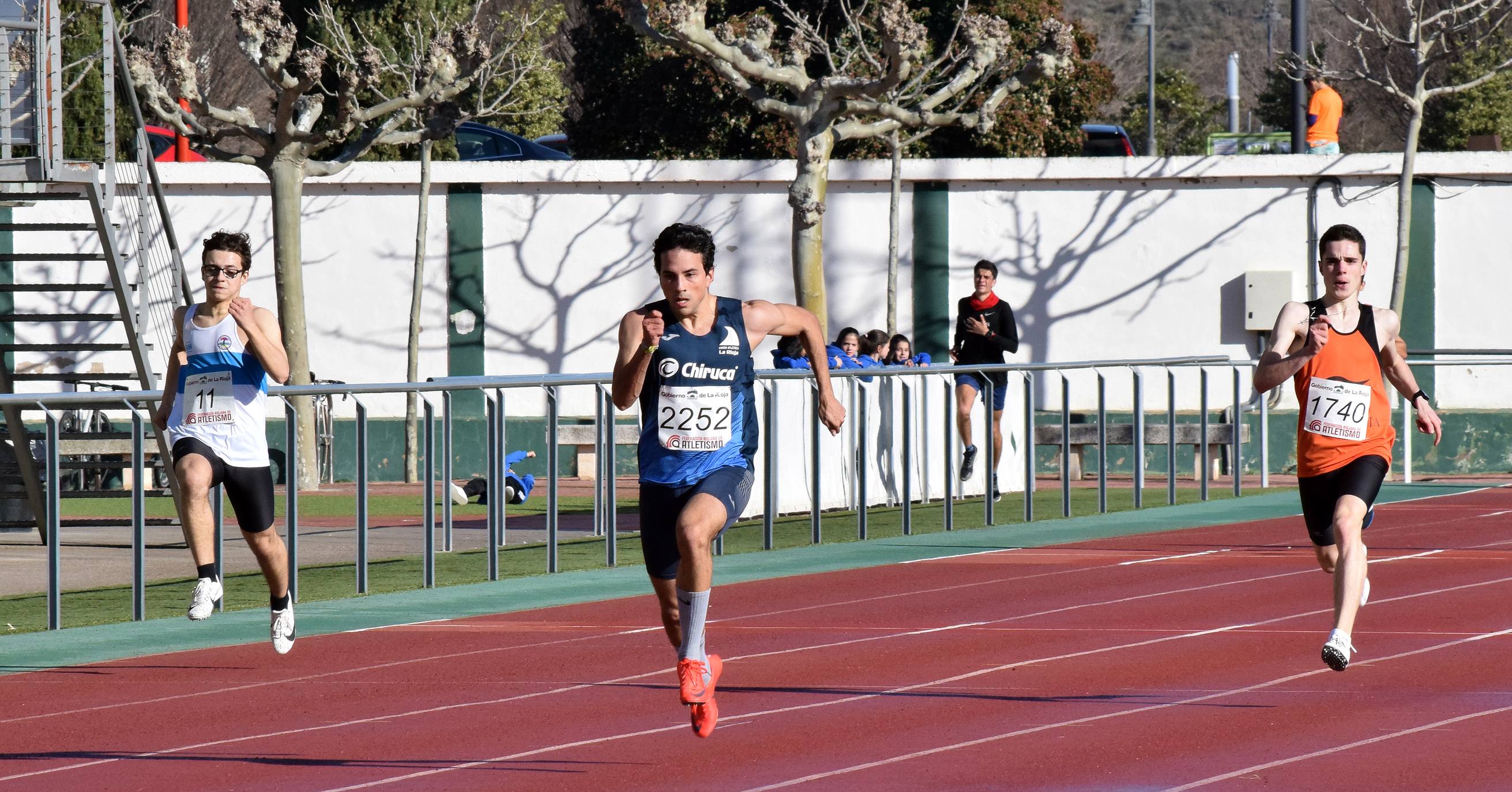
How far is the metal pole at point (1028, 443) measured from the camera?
1670cm

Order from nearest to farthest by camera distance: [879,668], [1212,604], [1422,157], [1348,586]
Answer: [1348,586]
[879,668]
[1212,604]
[1422,157]

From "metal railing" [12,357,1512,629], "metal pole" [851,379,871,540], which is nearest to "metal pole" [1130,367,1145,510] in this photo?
"metal railing" [12,357,1512,629]

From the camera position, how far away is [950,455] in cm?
1612

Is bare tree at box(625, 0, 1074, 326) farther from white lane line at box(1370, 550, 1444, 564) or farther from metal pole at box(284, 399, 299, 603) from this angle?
metal pole at box(284, 399, 299, 603)

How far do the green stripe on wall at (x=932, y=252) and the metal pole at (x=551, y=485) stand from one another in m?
→ 12.4

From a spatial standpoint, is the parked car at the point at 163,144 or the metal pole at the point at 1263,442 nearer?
the metal pole at the point at 1263,442

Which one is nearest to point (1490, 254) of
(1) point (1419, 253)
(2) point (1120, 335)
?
(1) point (1419, 253)

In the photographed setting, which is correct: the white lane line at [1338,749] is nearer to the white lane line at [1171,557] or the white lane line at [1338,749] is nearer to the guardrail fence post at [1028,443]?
the white lane line at [1171,557]

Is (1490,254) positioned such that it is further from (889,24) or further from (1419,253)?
(889,24)

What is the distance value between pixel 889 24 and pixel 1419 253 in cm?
827

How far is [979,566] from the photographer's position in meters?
13.3

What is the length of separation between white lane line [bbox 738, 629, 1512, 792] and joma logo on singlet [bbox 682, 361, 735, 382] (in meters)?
1.43

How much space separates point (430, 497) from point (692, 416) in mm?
5536

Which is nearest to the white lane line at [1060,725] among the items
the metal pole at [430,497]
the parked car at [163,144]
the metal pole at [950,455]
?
the metal pole at [430,497]
